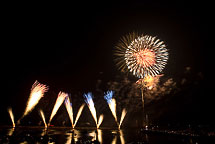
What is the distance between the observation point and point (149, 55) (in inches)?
1308

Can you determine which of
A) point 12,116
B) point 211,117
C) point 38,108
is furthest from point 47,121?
point 211,117

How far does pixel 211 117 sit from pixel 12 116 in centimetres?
5728

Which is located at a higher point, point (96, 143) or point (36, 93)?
point (36, 93)

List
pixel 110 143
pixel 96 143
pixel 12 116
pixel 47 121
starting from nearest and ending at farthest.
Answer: pixel 96 143
pixel 110 143
pixel 12 116
pixel 47 121

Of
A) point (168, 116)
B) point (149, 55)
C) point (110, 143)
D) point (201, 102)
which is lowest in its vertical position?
point (110, 143)

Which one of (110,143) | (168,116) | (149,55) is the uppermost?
(149,55)

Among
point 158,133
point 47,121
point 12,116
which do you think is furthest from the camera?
point 47,121

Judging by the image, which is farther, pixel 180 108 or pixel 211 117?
pixel 180 108

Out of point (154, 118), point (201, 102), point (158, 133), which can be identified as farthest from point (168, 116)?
point (158, 133)

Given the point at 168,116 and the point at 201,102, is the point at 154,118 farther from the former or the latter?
the point at 201,102

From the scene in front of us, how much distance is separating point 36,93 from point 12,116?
27915mm

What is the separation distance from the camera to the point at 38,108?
5722 centimetres

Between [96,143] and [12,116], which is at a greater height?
[12,116]

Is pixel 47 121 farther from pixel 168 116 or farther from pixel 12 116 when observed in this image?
pixel 168 116
